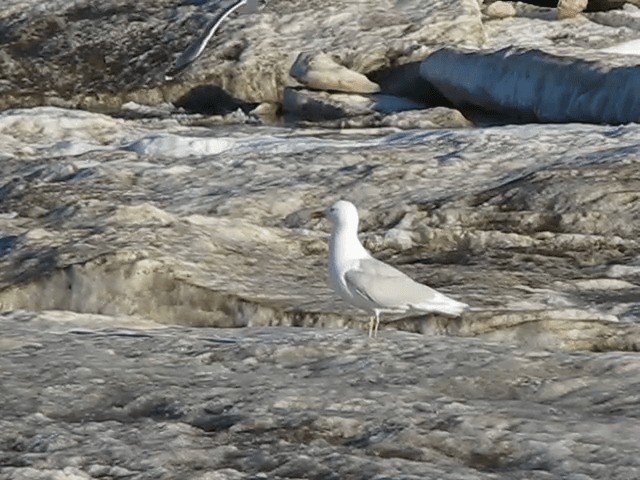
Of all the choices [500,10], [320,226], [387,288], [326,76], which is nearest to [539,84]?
[326,76]

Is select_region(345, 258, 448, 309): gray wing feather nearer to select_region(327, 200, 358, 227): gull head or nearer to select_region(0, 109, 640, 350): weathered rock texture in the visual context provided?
select_region(327, 200, 358, 227): gull head

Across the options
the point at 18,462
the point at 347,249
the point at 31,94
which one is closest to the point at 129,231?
the point at 347,249

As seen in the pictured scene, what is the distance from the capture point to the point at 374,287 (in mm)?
8312

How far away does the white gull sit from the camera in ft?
27.3

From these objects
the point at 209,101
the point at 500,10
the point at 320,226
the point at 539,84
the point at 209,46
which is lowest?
the point at 209,101

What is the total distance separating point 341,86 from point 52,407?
15.1 m

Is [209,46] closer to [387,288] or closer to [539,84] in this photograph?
[539,84]

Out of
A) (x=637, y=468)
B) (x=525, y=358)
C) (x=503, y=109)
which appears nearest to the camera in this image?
(x=637, y=468)

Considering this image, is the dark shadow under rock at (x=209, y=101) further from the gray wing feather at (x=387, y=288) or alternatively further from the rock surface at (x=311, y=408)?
the rock surface at (x=311, y=408)

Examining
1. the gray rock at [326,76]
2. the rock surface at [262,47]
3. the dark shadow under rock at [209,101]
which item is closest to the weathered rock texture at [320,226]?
the gray rock at [326,76]

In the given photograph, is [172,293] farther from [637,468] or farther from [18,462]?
[637,468]

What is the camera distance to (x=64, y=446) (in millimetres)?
6246

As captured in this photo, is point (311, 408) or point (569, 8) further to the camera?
point (569, 8)

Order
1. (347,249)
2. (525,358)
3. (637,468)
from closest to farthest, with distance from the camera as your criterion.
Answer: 1. (637,468)
2. (525,358)
3. (347,249)
